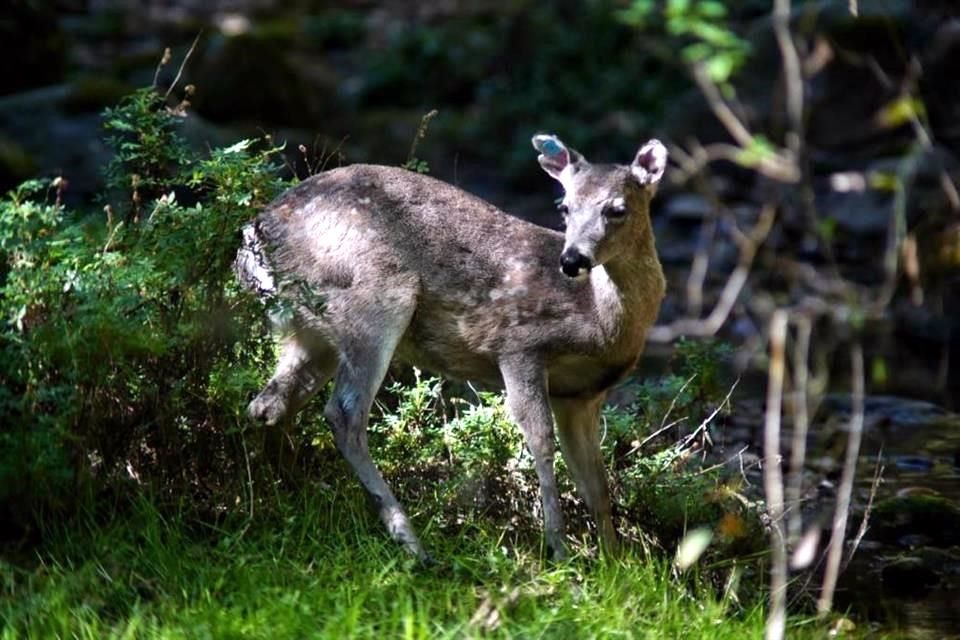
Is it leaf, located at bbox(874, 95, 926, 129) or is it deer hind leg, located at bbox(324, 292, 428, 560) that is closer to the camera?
leaf, located at bbox(874, 95, 926, 129)

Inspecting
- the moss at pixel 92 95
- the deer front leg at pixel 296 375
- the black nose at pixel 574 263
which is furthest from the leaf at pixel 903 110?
the moss at pixel 92 95

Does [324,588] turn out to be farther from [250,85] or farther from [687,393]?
[250,85]

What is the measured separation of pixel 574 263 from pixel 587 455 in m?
0.90

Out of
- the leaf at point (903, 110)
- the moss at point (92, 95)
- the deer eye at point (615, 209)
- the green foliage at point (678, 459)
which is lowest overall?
the moss at point (92, 95)

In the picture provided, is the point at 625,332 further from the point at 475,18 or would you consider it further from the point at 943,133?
the point at 475,18

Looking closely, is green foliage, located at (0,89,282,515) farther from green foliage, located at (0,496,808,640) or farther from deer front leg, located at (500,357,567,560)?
deer front leg, located at (500,357,567,560)

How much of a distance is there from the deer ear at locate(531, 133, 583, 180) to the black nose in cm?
71

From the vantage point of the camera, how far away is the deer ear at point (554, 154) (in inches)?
296

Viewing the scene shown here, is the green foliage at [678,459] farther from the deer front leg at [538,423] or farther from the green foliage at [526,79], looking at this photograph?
the green foliage at [526,79]

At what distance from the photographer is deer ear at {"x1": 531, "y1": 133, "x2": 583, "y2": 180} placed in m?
7.51

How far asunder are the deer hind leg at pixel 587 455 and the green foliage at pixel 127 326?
1454mm

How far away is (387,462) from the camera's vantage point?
7266 millimetres

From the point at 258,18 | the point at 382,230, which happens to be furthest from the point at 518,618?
the point at 258,18

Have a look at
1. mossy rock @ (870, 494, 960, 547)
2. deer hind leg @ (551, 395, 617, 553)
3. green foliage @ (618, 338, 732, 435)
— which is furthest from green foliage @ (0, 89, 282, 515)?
mossy rock @ (870, 494, 960, 547)
